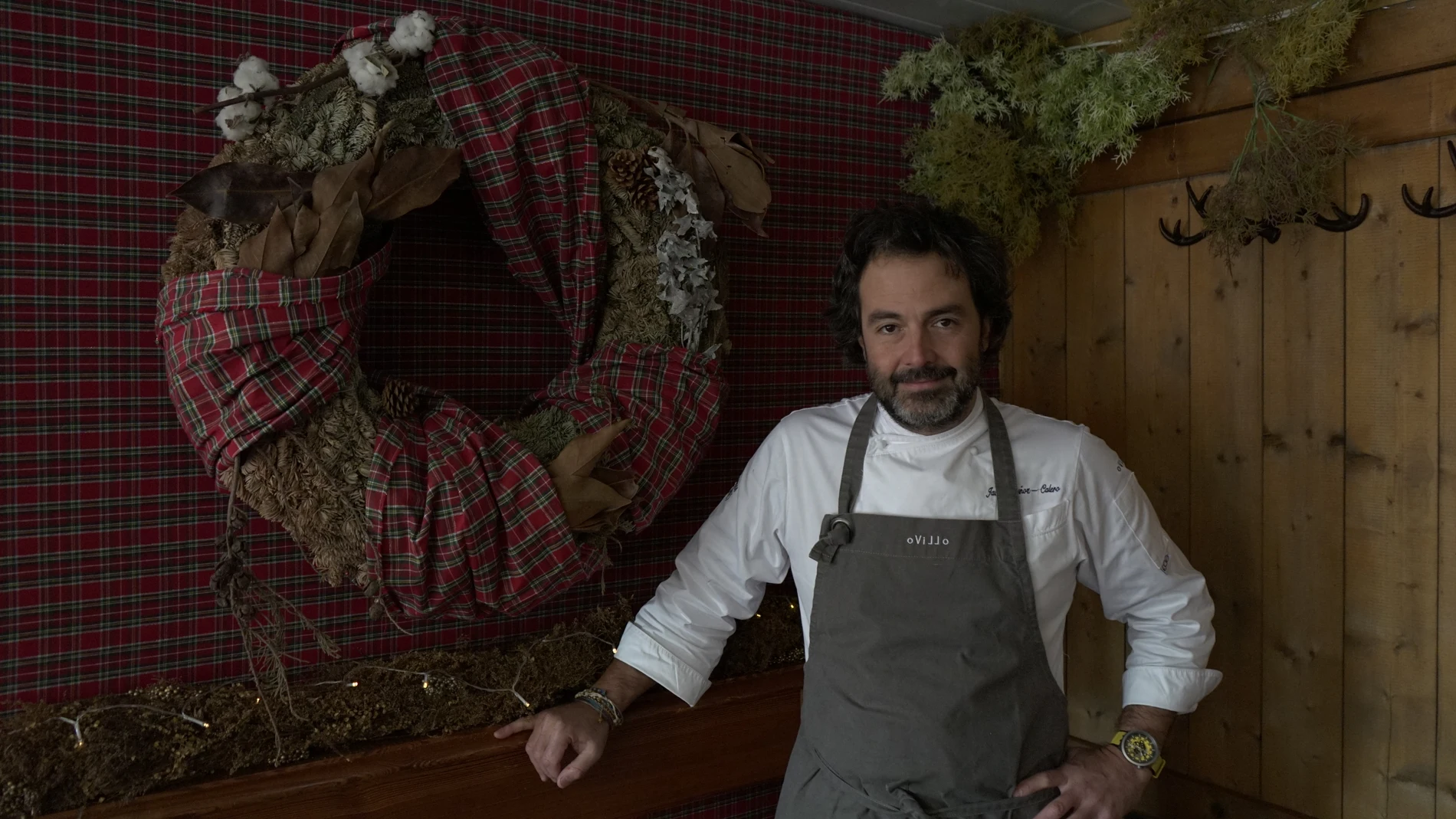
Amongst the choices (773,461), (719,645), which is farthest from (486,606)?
(773,461)

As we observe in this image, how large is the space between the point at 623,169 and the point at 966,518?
85cm

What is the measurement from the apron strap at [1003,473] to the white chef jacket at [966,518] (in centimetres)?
1

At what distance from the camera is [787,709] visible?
200 centimetres

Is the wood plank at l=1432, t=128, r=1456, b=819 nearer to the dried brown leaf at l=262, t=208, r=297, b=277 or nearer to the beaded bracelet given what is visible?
the beaded bracelet

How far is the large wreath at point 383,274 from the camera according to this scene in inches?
53.7

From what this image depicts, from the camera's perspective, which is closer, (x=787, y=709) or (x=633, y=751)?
(x=633, y=751)

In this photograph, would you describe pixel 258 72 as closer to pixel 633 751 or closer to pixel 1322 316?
pixel 633 751

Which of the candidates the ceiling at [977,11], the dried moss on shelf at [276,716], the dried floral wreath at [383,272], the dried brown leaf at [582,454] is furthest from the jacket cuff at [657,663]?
the ceiling at [977,11]

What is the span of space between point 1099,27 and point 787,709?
5.78 feet

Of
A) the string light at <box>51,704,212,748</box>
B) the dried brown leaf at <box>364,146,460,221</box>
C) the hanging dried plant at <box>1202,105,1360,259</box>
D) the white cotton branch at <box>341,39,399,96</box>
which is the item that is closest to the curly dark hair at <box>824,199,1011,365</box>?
the hanging dried plant at <box>1202,105,1360,259</box>

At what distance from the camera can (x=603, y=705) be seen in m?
1.68

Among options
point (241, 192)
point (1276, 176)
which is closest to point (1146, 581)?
point (1276, 176)

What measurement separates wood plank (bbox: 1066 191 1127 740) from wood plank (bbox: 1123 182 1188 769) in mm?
32

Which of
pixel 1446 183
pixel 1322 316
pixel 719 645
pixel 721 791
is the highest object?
pixel 1446 183
